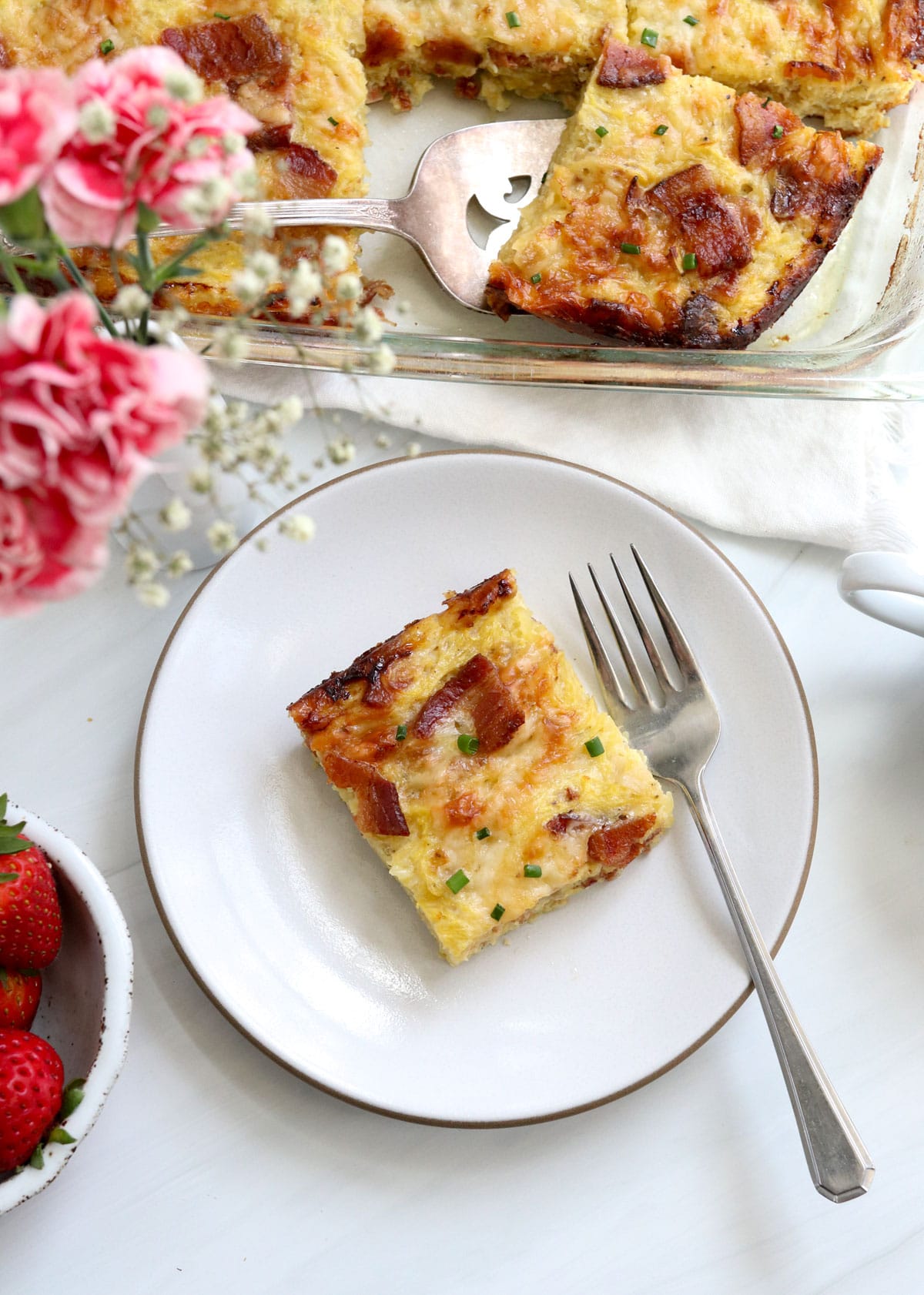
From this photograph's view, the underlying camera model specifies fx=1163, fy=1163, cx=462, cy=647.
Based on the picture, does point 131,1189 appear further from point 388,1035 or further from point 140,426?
point 140,426

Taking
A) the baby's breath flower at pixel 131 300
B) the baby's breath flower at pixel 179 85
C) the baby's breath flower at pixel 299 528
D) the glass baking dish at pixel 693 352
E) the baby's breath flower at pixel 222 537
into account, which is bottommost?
the glass baking dish at pixel 693 352

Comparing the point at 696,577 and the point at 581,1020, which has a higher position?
the point at 696,577

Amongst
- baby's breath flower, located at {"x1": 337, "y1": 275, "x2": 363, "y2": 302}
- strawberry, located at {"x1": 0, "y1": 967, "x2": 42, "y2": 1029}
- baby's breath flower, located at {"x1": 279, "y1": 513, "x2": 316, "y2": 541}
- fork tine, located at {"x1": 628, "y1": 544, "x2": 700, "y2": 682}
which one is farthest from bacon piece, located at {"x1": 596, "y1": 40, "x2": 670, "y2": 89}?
strawberry, located at {"x1": 0, "y1": 967, "x2": 42, "y2": 1029}

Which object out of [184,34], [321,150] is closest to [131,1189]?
[321,150]

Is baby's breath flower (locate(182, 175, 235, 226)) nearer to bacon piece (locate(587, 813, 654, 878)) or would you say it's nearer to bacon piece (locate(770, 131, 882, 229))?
bacon piece (locate(587, 813, 654, 878))

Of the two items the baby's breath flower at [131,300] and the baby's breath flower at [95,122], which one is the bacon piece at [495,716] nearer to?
the baby's breath flower at [131,300]

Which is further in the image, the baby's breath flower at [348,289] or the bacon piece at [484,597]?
the bacon piece at [484,597]

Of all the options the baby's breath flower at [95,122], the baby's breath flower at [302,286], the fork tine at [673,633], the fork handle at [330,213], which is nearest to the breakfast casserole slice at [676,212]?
the fork handle at [330,213]
